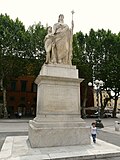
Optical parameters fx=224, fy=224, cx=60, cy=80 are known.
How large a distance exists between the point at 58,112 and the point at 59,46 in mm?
3430

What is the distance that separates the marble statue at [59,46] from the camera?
11.6 metres

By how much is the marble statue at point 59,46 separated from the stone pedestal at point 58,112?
18.9 inches

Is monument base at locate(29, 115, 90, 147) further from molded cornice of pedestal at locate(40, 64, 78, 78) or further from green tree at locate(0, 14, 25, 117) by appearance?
green tree at locate(0, 14, 25, 117)

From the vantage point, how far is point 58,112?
1048cm

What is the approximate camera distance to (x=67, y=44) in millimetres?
11734

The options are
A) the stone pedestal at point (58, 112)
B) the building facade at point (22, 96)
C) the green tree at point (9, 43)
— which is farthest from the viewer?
the building facade at point (22, 96)

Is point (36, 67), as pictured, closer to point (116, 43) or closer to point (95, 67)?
point (95, 67)

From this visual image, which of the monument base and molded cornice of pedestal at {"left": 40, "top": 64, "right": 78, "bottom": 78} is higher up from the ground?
molded cornice of pedestal at {"left": 40, "top": 64, "right": 78, "bottom": 78}

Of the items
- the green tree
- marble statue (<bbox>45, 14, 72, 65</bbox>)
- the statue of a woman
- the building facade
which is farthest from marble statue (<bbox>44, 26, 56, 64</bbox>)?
the building facade

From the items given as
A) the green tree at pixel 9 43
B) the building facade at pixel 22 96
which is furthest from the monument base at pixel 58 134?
the building facade at pixel 22 96

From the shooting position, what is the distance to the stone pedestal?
32.0ft

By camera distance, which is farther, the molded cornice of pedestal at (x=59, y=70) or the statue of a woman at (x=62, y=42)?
the statue of a woman at (x=62, y=42)

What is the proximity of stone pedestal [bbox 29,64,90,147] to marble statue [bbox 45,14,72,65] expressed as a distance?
1.58 ft

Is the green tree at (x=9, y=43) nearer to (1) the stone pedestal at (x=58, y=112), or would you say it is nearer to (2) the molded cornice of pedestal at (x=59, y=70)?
(2) the molded cornice of pedestal at (x=59, y=70)
